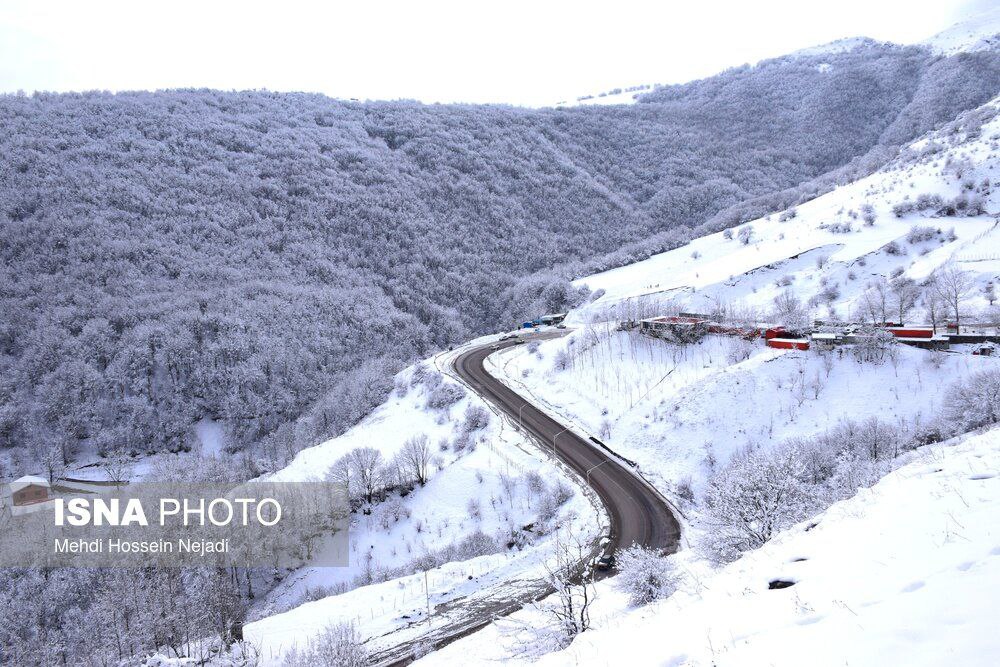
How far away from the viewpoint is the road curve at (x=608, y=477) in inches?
987

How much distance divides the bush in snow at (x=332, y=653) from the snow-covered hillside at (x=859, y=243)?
3826 cm

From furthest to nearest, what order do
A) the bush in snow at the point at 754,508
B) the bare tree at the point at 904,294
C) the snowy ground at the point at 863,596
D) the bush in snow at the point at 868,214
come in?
the bush in snow at the point at 868,214 < the bare tree at the point at 904,294 < the bush in snow at the point at 754,508 < the snowy ground at the point at 863,596

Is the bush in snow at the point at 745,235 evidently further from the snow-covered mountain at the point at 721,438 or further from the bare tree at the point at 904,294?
the bare tree at the point at 904,294

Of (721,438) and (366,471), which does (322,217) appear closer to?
(366,471)

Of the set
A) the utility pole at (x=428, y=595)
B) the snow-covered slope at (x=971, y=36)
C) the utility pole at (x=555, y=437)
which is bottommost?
the utility pole at (x=428, y=595)

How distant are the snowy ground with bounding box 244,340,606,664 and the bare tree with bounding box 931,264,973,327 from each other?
26.8 metres

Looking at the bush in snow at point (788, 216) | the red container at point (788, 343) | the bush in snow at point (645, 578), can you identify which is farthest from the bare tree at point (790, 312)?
the bush in snow at point (788, 216)

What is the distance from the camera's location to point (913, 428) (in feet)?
82.8

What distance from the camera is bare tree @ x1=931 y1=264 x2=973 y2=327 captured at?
3341 cm

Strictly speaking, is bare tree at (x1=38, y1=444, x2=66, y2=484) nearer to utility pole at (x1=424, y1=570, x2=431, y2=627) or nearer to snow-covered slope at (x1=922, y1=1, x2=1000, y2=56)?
utility pole at (x1=424, y1=570, x2=431, y2=627)

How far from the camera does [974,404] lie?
22.4 metres

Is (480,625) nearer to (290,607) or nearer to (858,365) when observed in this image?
(290,607)

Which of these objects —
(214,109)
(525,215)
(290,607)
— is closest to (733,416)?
(290,607)

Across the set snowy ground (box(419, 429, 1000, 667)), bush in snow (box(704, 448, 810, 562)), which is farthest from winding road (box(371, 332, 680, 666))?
snowy ground (box(419, 429, 1000, 667))
